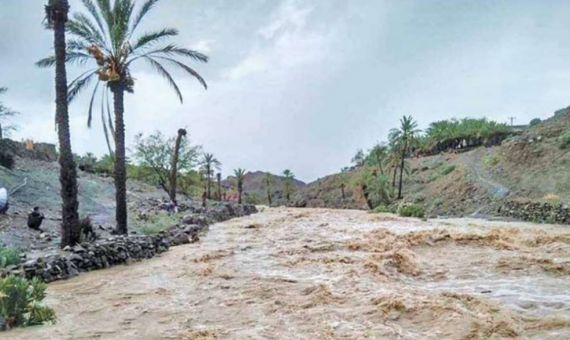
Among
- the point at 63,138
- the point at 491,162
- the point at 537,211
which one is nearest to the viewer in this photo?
the point at 63,138

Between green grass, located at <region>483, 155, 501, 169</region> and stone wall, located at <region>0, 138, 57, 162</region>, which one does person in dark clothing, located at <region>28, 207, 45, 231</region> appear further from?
green grass, located at <region>483, 155, 501, 169</region>

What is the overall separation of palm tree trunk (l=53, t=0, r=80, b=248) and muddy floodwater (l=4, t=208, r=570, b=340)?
212cm

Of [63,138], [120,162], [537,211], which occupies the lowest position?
[537,211]

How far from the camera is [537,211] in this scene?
91.0 feet

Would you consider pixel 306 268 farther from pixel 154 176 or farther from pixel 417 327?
pixel 154 176

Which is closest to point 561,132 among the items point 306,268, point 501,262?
point 501,262

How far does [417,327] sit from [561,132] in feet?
116

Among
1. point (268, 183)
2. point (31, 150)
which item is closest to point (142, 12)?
point (31, 150)

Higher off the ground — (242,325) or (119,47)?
(119,47)

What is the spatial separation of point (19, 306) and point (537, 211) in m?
26.5

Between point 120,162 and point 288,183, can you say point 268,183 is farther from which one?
point 120,162

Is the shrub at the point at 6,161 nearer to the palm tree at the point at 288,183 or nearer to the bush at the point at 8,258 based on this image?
the bush at the point at 8,258

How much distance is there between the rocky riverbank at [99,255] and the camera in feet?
37.5

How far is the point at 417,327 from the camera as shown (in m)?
7.39
